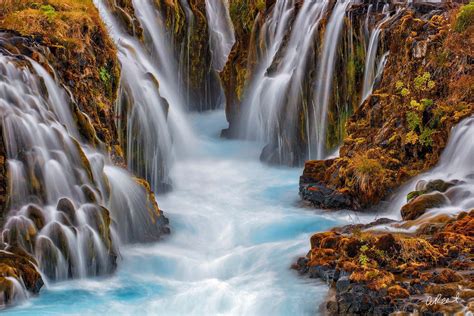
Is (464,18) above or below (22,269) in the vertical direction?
above

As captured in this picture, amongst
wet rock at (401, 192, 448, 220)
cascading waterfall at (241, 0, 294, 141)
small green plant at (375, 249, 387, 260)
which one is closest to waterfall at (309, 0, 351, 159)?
cascading waterfall at (241, 0, 294, 141)

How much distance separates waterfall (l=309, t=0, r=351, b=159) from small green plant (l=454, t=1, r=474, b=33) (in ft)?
12.2

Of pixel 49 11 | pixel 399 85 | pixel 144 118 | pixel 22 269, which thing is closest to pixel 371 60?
pixel 399 85

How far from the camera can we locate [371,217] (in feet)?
43.8

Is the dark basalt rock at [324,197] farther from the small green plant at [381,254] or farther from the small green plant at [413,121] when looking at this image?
the small green plant at [381,254]

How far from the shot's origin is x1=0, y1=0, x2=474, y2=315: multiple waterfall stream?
393 inches

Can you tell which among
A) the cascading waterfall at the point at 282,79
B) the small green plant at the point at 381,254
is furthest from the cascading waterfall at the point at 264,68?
the small green plant at the point at 381,254

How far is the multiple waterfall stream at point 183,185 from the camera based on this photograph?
998 cm

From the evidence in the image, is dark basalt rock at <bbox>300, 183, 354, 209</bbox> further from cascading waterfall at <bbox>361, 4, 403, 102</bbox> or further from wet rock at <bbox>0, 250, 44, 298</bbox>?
wet rock at <bbox>0, 250, 44, 298</bbox>

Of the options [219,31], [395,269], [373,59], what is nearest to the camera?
[395,269]

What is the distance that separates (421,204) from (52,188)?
231 inches

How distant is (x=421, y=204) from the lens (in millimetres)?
11625

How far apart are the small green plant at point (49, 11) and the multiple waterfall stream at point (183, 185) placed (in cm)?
200

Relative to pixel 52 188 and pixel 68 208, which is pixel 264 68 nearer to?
pixel 52 188
